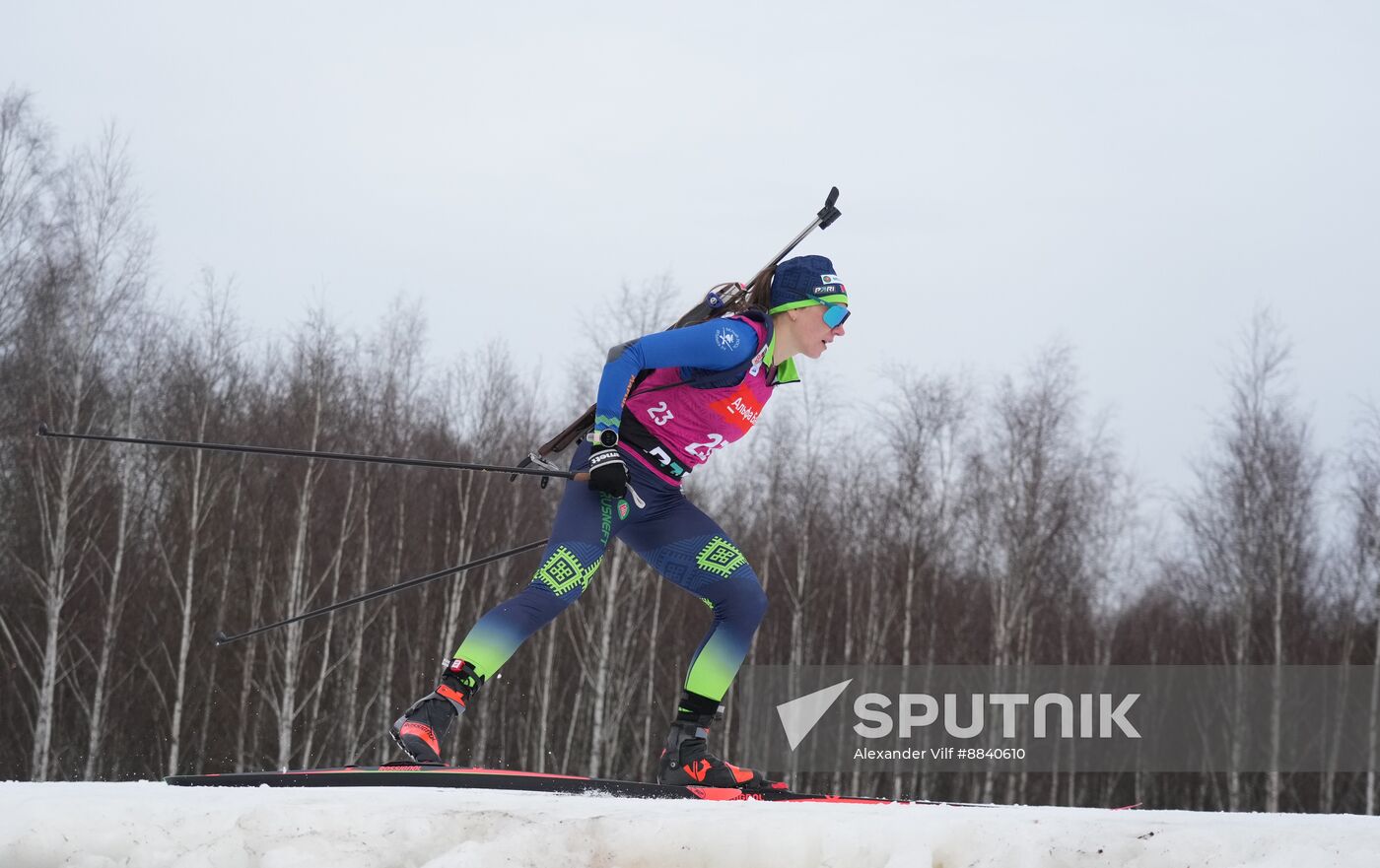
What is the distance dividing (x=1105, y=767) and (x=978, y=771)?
3771 mm

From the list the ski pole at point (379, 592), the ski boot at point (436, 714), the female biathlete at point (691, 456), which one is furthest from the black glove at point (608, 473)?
the ski boot at point (436, 714)

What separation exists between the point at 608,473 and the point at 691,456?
516mm

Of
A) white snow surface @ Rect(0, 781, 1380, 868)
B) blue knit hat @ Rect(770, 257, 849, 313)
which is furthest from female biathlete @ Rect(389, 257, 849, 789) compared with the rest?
white snow surface @ Rect(0, 781, 1380, 868)

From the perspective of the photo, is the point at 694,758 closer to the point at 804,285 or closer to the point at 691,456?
the point at 691,456

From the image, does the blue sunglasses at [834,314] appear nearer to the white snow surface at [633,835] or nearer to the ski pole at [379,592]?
the ski pole at [379,592]

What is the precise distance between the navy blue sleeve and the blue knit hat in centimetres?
39

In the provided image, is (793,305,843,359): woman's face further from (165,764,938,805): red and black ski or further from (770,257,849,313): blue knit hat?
(165,764,938,805): red and black ski

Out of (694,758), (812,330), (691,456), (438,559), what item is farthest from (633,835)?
(438,559)

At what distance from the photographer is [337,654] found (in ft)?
70.6

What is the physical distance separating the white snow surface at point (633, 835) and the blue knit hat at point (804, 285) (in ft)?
6.77

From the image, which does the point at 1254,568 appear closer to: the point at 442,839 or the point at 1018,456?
the point at 1018,456

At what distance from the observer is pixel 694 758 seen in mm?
4148

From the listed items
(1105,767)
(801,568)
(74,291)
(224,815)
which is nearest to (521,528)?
(801,568)

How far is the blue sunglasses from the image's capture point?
13.8 feet
